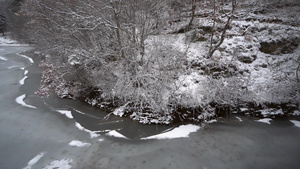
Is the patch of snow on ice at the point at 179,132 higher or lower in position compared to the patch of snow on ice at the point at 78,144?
higher

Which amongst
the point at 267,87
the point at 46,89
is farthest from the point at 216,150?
the point at 46,89

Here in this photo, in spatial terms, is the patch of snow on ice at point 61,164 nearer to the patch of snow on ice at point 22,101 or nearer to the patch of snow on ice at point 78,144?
the patch of snow on ice at point 78,144

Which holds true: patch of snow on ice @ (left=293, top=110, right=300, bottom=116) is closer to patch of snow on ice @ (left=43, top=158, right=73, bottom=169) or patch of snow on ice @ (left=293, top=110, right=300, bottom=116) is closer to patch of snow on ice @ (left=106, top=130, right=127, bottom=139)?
patch of snow on ice @ (left=106, top=130, right=127, bottom=139)

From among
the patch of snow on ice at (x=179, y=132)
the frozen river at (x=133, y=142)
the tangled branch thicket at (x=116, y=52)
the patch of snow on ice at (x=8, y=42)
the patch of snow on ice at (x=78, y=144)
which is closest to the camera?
the frozen river at (x=133, y=142)

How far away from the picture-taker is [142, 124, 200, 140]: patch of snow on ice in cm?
609

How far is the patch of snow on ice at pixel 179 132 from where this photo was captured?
6093 mm

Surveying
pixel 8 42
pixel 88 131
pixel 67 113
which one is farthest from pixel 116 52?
pixel 8 42

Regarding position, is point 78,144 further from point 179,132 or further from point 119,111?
point 179,132

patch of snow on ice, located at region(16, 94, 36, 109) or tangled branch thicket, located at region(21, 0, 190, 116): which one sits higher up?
tangled branch thicket, located at region(21, 0, 190, 116)

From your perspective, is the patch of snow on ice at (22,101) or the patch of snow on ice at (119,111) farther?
the patch of snow on ice at (22,101)

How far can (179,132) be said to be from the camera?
20.6 feet

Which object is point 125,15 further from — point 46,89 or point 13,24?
point 13,24

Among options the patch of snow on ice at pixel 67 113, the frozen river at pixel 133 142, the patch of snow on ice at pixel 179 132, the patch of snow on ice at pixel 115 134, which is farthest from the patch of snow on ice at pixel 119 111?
the patch of snow on ice at pixel 67 113

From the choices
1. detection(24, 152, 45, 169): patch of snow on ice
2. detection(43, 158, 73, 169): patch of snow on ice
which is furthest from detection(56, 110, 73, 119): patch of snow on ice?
detection(43, 158, 73, 169): patch of snow on ice
